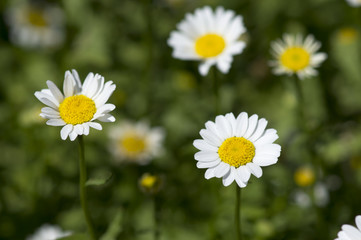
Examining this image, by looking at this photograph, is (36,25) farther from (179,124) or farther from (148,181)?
(148,181)

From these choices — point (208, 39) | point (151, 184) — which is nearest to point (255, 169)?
point (151, 184)

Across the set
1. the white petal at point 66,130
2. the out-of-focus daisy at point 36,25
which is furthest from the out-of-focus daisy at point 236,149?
the out-of-focus daisy at point 36,25

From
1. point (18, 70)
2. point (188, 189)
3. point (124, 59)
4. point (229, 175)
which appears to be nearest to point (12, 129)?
point (18, 70)

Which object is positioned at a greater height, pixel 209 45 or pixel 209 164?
pixel 209 45

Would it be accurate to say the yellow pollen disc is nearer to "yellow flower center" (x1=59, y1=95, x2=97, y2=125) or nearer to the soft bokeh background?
the soft bokeh background

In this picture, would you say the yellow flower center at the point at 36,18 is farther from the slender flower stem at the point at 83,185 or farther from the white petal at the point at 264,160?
the white petal at the point at 264,160

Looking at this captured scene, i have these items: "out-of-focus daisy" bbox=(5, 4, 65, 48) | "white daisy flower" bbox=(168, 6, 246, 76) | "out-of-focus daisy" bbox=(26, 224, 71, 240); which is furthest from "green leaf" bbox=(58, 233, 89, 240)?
"out-of-focus daisy" bbox=(5, 4, 65, 48)
